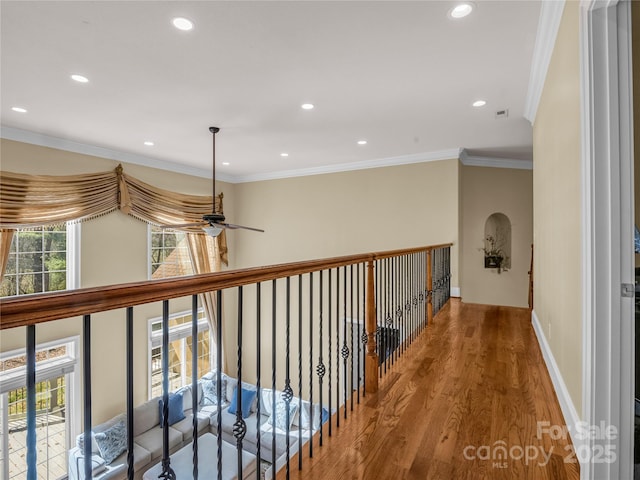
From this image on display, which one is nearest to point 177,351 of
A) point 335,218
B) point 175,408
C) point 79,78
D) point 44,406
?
point 175,408

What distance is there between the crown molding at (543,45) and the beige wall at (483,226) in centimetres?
292

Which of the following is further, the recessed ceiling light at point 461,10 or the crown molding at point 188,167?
the crown molding at point 188,167

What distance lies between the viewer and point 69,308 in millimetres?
747

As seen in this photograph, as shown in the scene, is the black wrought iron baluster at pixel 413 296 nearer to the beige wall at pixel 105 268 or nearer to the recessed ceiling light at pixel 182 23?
the recessed ceiling light at pixel 182 23

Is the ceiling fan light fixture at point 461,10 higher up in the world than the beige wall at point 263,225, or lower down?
higher up

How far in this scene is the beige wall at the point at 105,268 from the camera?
4594 mm

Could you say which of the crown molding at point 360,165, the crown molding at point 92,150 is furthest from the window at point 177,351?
the crown molding at point 360,165

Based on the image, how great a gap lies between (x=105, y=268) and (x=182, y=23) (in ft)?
14.3

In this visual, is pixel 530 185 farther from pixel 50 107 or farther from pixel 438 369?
pixel 50 107

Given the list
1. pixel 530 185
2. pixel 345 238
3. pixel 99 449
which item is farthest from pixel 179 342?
pixel 530 185

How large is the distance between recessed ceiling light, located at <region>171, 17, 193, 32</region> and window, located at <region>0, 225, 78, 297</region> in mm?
3969

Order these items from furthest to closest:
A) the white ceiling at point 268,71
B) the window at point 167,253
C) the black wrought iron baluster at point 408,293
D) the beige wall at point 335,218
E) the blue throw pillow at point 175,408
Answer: the window at point 167,253
the beige wall at point 335,218
the blue throw pillow at point 175,408
the black wrought iron baluster at point 408,293
the white ceiling at point 268,71

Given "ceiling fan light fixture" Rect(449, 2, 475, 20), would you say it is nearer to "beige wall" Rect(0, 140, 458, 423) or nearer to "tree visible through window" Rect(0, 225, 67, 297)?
"beige wall" Rect(0, 140, 458, 423)

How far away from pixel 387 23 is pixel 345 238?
14.7 feet
